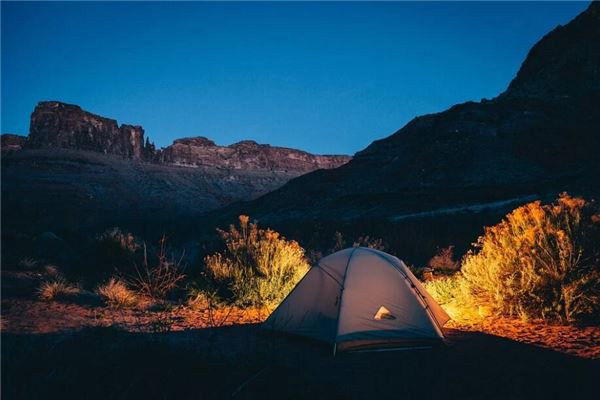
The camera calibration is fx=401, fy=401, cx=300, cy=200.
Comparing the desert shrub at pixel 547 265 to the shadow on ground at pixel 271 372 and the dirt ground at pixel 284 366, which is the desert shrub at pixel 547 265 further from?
the shadow on ground at pixel 271 372

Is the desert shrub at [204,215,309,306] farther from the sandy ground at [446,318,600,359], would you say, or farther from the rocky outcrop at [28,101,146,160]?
the rocky outcrop at [28,101,146,160]

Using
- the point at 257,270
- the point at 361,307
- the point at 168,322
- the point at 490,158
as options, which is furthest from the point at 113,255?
the point at 490,158

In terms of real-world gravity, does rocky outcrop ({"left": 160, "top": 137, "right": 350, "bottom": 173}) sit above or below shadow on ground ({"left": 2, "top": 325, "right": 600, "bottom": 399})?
above

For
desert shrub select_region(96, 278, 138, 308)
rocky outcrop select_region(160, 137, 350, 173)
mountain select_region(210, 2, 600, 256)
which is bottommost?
desert shrub select_region(96, 278, 138, 308)

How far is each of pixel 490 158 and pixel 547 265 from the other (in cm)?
3256

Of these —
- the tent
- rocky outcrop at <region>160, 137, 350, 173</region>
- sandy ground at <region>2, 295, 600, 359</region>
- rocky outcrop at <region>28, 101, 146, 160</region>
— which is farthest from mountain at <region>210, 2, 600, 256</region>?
rocky outcrop at <region>160, 137, 350, 173</region>

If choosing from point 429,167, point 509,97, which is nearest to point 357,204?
point 429,167

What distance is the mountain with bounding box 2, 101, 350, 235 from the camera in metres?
47.3

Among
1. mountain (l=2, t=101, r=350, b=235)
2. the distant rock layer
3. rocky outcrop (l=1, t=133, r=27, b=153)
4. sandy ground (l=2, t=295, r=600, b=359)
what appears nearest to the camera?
sandy ground (l=2, t=295, r=600, b=359)

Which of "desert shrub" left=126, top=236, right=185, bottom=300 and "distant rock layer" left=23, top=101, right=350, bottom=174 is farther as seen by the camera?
"distant rock layer" left=23, top=101, right=350, bottom=174

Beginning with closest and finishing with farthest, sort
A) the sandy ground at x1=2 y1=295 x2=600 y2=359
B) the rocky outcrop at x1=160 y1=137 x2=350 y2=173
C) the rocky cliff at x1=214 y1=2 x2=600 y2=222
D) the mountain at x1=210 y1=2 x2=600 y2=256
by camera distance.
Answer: the sandy ground at x1=2 y1=295 x2=600 y2=359 < the mountain at x1=210 y1=2 x2=600 y2=256 < the rocky cliff at x1=214 y1=2 x2=600 y2=222 < the rocky outcrop at x1=160 y1=137 x2=350 y2=173

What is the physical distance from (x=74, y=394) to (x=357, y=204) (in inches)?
1339

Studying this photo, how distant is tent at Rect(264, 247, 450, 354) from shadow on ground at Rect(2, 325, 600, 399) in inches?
10.7

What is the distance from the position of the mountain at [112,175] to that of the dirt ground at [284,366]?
64.0 feet
